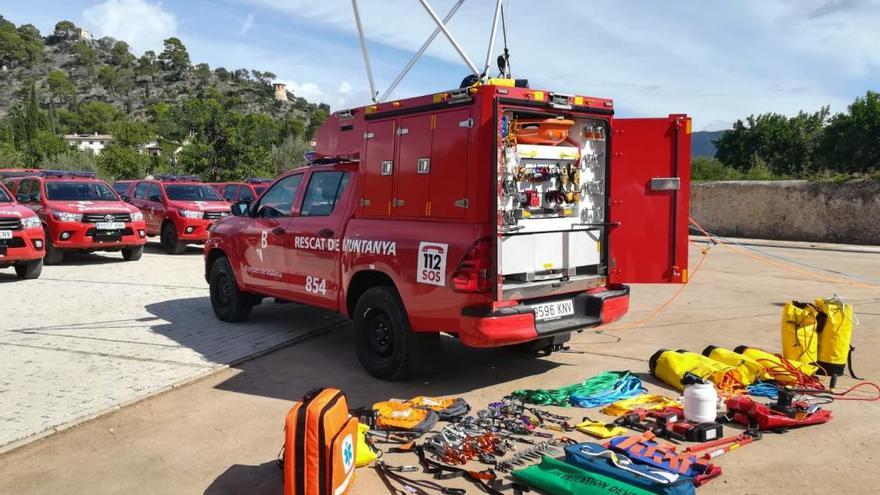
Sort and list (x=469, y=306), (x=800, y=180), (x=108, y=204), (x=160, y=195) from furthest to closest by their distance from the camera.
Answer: (x=800, y=180) < (x=160, y=195) < (x=108, y=204) < (x=469, y=306)

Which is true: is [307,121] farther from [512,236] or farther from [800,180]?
[512,236]

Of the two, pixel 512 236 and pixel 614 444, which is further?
pixel 512 236

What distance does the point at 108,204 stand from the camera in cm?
1420

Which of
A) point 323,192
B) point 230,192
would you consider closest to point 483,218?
point 323,192

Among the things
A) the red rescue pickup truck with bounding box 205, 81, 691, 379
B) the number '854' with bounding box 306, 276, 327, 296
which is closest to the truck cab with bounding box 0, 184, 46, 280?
the red rescue pickup truck with bounding box 205, 81, 691, 379

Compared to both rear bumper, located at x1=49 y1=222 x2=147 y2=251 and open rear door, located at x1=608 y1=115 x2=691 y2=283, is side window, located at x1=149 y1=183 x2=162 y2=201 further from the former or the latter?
open rear door, located at x1=608 y1=115 x2=691 y2=283

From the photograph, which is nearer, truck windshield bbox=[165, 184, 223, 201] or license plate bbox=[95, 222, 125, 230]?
license plate bbox=[95, 222, 125, 230]

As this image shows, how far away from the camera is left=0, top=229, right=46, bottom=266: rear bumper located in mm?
10992

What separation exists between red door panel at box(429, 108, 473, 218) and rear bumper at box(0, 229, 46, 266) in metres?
9.01

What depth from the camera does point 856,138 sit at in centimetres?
3606

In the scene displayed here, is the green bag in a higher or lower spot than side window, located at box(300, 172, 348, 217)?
lower

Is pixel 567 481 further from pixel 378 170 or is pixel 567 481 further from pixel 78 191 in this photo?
pixel 78 191

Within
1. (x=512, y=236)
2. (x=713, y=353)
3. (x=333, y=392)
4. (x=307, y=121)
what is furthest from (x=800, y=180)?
(x=307, y=121)

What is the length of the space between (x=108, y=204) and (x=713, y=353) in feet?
41.9
